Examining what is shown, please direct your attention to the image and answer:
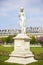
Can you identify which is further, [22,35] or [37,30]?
[37,30]

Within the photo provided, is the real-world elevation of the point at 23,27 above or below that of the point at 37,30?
above

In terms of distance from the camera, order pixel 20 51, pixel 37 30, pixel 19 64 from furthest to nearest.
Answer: pixel 37 30, pixel 20 51, pixel 19 64

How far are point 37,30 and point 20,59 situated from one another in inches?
4107

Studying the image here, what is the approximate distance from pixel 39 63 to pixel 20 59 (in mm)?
1236

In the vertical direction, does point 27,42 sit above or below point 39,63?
above

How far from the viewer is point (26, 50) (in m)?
15.8

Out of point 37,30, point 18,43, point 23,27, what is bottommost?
point 37,30

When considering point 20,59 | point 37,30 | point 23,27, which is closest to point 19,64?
point 20,59

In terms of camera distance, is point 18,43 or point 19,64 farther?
point 18,43

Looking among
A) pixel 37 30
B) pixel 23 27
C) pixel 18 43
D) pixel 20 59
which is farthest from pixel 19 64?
pixel 37 30

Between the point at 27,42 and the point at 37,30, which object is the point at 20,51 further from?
the point at 37,30

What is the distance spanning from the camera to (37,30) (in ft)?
391

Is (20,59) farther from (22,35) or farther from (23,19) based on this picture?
(23,19)

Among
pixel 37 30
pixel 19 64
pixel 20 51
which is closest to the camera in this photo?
pixel 19 64
